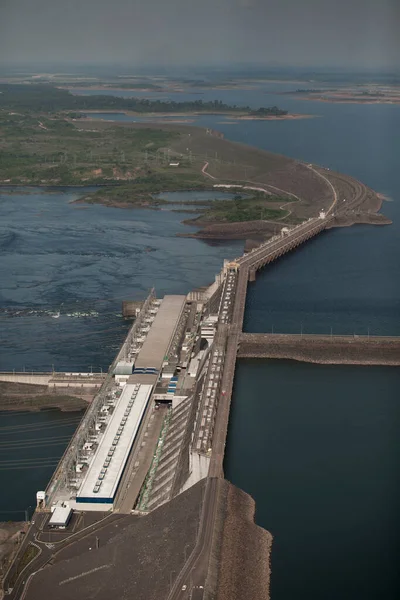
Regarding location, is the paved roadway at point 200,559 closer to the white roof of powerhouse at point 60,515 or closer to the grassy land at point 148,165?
the white roof of powerhouse at point 60,515

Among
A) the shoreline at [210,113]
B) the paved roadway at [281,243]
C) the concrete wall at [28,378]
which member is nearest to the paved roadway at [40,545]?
the concrete wall at [28,378]

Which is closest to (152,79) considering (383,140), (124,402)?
(383,140)

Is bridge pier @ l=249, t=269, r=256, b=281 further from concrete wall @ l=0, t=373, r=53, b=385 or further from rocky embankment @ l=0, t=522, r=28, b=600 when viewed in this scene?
rocky embankment @ l=0, t=522, r=28, b=600

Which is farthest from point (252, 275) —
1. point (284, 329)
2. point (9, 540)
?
point (9, 540)

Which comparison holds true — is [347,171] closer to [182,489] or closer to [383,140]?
[383,140]

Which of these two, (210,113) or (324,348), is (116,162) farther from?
(324,348)

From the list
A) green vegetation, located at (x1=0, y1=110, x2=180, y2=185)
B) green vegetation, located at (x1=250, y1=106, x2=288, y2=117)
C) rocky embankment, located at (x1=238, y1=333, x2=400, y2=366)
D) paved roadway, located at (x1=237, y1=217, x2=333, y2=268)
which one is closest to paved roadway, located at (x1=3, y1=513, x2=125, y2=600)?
rocky embankment, located at (x1=238, y1=333, x2=400, y2=366)
